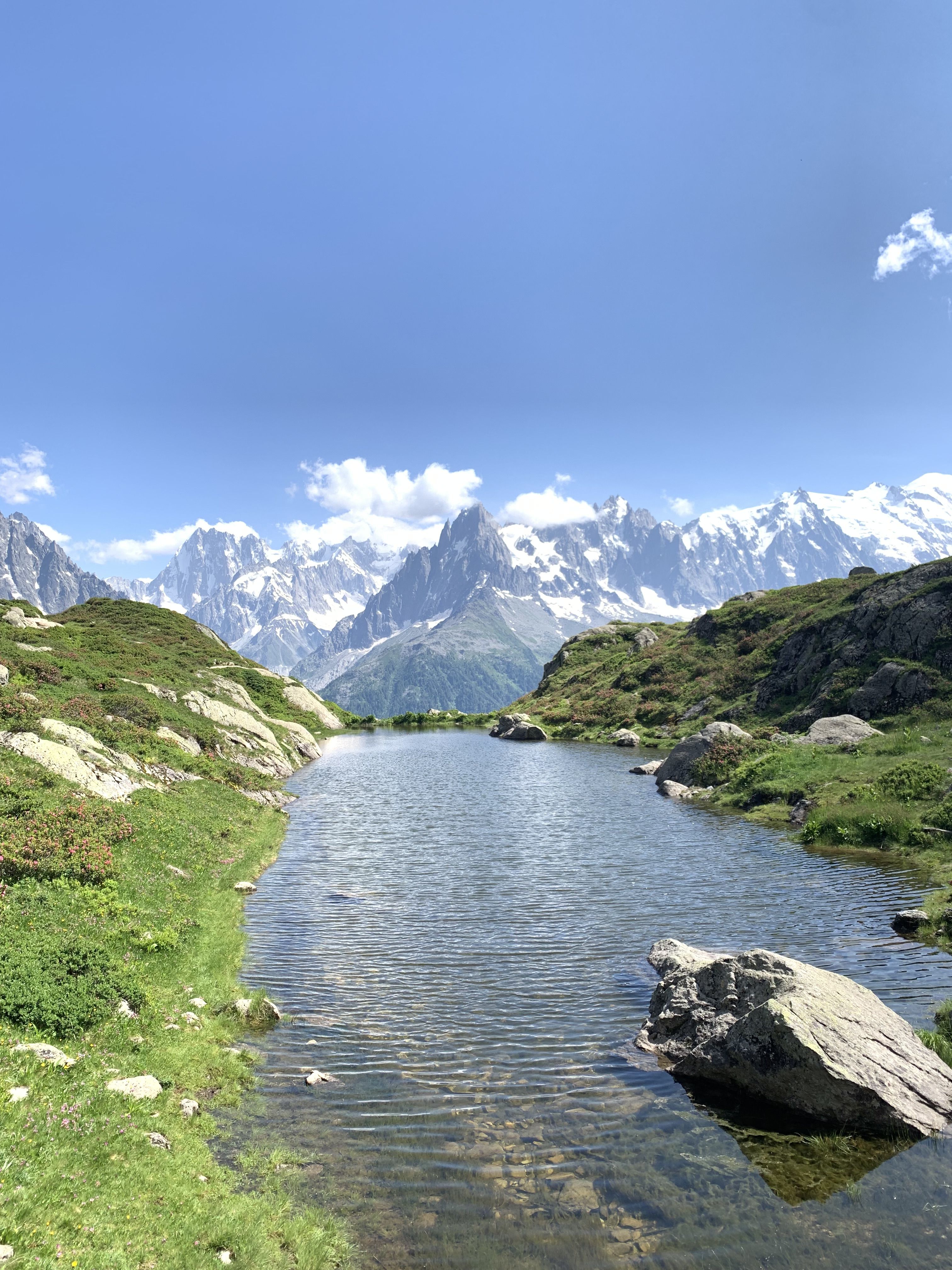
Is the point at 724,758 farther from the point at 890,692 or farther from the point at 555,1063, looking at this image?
the point at 555,1063

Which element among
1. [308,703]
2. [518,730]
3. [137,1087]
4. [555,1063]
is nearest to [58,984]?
[137,1087]

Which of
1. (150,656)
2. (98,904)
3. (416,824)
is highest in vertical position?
(150,656)

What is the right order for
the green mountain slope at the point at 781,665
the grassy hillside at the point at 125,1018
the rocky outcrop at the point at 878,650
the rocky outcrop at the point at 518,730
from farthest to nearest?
1. the rocky outcrop at the point at 518,730
2. the green mountain slope at the point at 781,665
3. the rocky outcrop at the point at 878,650
4. the grassy hillside at the point at 125,1018

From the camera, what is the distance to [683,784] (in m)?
57.4

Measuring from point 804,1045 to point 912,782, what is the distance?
1128 inches

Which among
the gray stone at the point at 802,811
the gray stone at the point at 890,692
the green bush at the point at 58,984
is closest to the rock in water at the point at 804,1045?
the green bush at the point at 58,984

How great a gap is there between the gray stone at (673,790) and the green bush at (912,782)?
58.0 feet

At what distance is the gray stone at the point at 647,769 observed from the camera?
68750 millimetres

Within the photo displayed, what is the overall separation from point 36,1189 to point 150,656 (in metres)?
77.9

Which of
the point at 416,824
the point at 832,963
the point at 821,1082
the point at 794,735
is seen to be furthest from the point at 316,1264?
the point at 794,735

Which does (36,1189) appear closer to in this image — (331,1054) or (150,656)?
(331,1054)

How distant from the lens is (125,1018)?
51.6 feet

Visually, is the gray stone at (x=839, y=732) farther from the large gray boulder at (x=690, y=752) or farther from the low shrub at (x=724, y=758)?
the large gray boulder at (x=690, y=752)

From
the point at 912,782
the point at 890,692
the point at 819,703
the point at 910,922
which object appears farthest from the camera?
the point at 819,703
